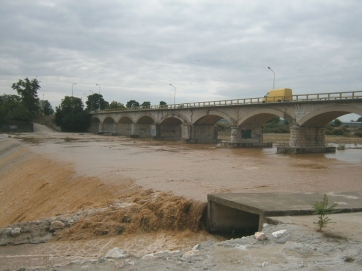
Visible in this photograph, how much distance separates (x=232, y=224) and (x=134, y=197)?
426 cm

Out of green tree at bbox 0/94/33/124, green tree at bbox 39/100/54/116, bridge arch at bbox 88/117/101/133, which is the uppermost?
green tree at bbox 39/100/54/116

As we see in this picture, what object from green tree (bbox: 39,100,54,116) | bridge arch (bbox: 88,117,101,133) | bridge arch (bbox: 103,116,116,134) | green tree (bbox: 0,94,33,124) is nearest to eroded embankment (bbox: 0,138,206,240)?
bridge arch (bbox: 103,116,116,134)

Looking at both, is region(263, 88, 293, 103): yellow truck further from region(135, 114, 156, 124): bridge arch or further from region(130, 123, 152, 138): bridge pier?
region(130, 123, 152, 138): bridge pier

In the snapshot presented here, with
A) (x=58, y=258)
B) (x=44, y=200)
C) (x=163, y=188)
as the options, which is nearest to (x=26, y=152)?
(x=44, y=200)

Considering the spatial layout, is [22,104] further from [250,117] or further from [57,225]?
[57,225]

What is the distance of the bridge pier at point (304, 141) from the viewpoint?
3900 cm

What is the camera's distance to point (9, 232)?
11.2m

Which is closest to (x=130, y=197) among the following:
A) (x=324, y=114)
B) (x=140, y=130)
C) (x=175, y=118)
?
(x=324, y=114)

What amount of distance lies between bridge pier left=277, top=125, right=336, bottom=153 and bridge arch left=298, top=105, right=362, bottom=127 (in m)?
0.69

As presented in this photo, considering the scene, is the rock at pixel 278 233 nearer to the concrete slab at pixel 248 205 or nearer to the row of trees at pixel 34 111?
the concrete slab at pixel 248 205

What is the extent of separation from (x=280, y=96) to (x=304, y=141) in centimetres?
590

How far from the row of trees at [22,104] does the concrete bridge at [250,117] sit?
3221cm

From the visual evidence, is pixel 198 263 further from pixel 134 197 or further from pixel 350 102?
pixel 350 102

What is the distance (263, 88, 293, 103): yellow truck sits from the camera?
42438mm
